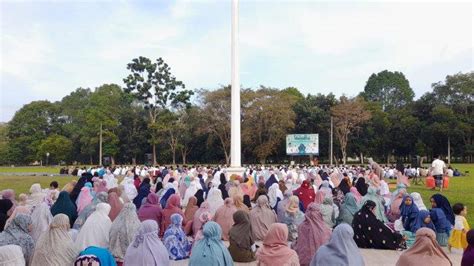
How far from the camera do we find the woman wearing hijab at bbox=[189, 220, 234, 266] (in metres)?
5.49

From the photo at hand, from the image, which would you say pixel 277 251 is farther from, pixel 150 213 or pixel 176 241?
pixel 150 213

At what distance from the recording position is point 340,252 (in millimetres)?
4785

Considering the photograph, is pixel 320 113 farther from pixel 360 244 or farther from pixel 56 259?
pixel 56 259

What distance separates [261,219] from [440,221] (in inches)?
129

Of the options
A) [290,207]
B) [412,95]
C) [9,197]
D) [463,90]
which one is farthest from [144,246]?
[412,95]

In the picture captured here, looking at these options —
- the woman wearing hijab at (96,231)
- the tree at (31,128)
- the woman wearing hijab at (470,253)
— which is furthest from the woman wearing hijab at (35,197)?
the tree at (31,128)

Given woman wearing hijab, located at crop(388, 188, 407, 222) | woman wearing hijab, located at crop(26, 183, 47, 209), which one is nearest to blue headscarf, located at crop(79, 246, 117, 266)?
woman wearing hijab, located at crop(26, 183, 47, 209)

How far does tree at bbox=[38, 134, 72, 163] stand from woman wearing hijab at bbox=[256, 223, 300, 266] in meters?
54.6

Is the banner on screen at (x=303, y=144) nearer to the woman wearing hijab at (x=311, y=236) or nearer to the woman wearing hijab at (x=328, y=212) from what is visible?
the woman wearing hijab at (x=328, y=212)

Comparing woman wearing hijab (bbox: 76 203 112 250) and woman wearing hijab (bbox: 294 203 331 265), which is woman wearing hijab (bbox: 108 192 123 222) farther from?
woman wearing hijab (bbox: 294 203 331 265)

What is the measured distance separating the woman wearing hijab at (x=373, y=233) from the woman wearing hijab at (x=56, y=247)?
204 inches

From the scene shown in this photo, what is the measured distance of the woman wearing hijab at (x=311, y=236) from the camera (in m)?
6.72

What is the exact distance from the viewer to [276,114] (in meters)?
44.1

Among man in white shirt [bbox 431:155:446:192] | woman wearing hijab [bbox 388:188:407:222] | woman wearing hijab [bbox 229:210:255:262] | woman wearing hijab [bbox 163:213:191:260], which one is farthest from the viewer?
man in white shirt [bbox 431:155:446:192]
